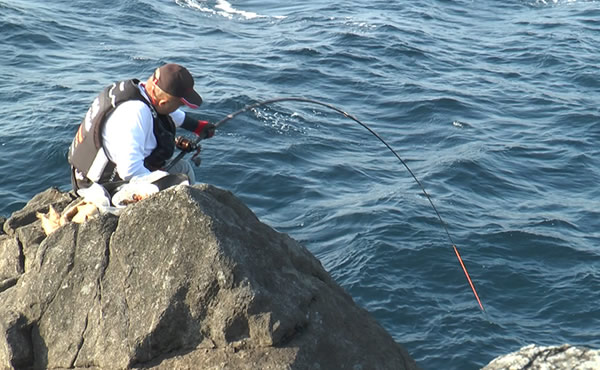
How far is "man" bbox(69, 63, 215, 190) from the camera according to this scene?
6746 millimetres

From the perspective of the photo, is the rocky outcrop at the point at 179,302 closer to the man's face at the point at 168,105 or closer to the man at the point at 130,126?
the man at the point at 130,126

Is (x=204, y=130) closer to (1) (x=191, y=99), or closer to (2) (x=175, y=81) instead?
(1) (x=191, y=99)

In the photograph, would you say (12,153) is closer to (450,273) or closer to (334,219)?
(334,219)

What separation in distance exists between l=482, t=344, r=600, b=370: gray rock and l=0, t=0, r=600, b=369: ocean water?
2.58m

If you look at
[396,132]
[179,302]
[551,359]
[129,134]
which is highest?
[129,134]

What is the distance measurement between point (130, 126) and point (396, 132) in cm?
977

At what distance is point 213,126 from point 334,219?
4.69m

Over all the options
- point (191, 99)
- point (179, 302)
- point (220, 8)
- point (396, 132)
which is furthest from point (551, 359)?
point (220, 8)

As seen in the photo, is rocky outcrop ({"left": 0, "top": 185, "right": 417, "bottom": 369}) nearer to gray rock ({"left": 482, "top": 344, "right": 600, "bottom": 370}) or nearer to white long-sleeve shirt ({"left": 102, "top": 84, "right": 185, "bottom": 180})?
white long-sleeve shirt ({"left": 102, "top": 84, "right": 185, "bottom": 180})

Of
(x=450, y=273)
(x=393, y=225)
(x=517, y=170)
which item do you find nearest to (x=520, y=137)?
(x=517, y=170)

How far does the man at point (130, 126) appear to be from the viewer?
6.75 meters

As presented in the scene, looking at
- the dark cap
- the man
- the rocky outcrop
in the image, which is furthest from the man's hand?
the rocky outcrop

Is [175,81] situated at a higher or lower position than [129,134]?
higher

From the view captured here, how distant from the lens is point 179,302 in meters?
5.63
